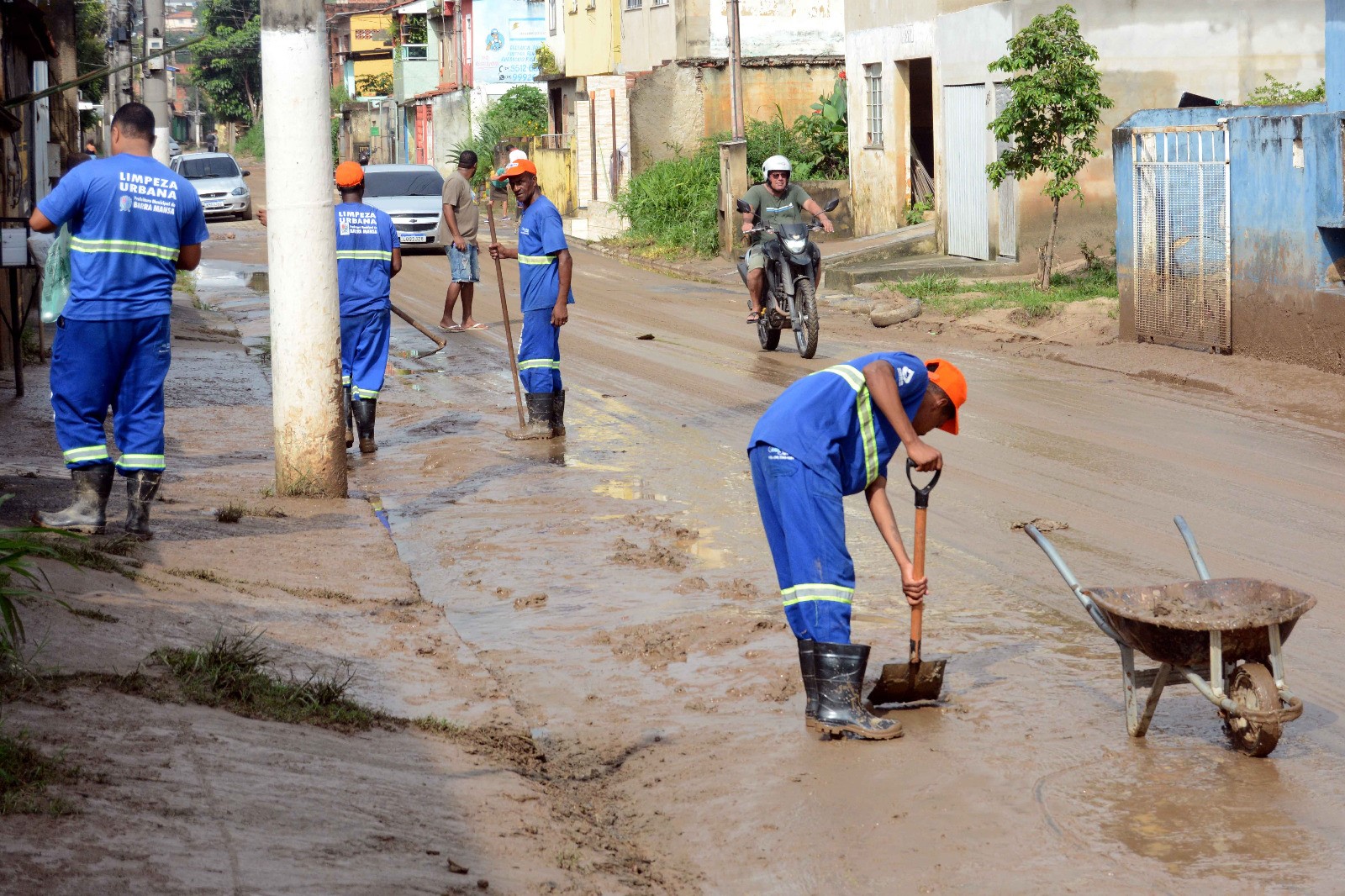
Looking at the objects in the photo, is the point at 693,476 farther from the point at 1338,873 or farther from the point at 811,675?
the point at 1338,873

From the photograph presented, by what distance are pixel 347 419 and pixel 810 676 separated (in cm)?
576

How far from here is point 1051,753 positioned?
525cm

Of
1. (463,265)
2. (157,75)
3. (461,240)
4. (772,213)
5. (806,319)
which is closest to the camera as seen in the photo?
(806,319)

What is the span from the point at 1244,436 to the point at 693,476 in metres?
3.98

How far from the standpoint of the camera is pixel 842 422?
17.4 feet

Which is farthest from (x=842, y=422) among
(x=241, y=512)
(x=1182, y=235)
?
(x=1182, y=235)

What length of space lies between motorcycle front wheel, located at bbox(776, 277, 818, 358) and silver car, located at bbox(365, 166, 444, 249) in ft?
42.8

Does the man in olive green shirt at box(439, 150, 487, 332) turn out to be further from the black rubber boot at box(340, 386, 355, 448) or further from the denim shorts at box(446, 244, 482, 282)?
the black rubber boot at box(340, 386, 355, 448)

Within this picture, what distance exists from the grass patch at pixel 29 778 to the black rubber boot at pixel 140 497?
11.3ft

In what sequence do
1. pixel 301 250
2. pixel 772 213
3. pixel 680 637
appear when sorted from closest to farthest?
1. pixel 680 637
2. pixel 301 250
3. pixel 772 213

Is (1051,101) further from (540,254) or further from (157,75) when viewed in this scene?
(157,75)

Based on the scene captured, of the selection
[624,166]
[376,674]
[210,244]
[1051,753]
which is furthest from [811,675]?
[624,166]

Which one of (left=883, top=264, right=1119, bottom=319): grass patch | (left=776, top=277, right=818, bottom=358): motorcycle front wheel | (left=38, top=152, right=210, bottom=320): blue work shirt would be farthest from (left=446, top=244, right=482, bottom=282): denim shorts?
(left=38, top=152, right=210, bottom=320): blue work shirt

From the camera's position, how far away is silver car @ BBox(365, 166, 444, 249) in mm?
28000
